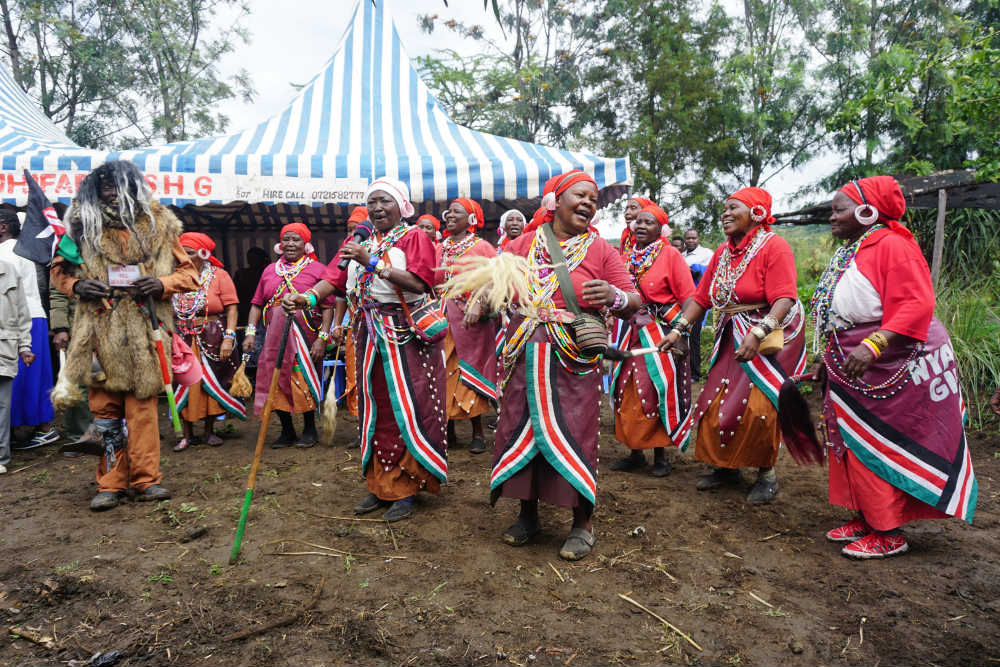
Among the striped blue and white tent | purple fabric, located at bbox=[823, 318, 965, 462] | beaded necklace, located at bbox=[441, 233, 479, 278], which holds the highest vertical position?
the striped blue and white tent

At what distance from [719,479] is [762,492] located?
0.35 meters

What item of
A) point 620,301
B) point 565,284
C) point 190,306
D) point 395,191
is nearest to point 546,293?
point 565,284

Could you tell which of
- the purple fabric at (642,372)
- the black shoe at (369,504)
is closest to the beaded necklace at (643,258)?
the purple fabric at (642,372)

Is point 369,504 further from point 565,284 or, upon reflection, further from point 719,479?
point 719,479

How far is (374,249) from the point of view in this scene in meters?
3.83

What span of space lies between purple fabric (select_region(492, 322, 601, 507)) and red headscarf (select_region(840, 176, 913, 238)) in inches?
69.7

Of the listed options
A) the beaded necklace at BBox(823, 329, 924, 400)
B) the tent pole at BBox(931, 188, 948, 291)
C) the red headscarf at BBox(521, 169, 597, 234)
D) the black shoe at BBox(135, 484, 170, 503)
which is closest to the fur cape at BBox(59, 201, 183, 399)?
the black shoe at BBox(135, 484, 170, 503)

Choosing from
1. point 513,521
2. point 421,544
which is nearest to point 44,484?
point 421,544

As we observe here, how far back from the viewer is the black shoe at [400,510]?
12.7ft

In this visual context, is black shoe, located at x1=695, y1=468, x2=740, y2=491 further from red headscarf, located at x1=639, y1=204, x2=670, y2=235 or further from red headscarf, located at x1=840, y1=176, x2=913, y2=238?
red headscarf, located at x1=840, y1=176, x2=913, y2=238

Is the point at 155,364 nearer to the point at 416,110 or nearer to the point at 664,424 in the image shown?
the point at 664,424

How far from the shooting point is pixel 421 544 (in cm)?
351

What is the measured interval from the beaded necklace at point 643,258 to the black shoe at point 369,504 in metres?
2.55

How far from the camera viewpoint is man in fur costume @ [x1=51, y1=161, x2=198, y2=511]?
4035 millimetres
